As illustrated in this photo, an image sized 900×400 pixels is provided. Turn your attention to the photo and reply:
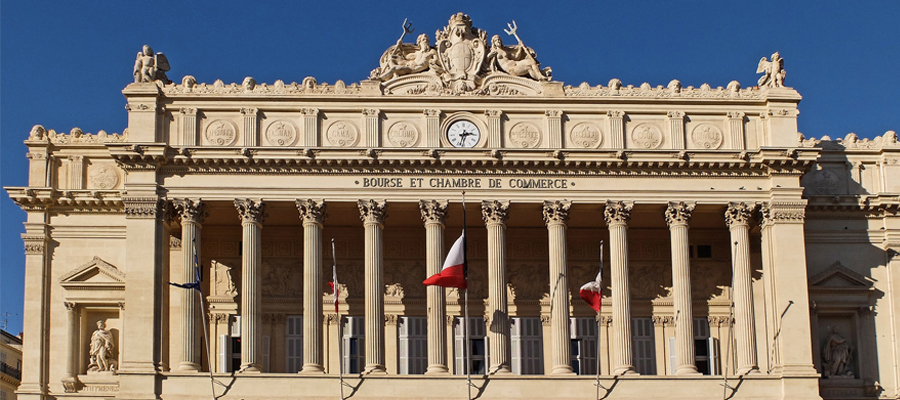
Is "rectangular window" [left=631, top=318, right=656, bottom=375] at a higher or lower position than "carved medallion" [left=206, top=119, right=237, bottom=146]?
lower

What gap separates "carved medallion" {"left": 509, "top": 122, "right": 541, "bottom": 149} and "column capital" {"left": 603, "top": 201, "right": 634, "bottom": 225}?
4.16 meters

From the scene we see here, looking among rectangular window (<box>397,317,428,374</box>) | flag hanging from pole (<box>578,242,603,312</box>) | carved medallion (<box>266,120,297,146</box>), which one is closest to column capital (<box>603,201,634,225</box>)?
flag hanging from pole (<box>578,242,603,312</box>)

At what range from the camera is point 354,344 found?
219 feet

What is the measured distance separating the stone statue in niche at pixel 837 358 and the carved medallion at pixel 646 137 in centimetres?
1183

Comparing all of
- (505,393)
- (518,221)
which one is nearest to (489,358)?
(505,393)

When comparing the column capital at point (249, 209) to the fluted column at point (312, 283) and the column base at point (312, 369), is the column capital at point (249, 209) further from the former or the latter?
the column base at point (312, 369)

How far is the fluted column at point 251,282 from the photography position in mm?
61938

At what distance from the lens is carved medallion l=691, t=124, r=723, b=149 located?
6569 cm

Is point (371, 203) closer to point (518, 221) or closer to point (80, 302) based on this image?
point (518, 221)

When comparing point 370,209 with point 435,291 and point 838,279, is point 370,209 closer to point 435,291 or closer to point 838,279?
point 435,291

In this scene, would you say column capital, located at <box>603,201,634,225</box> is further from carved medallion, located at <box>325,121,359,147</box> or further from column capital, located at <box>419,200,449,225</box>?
carved medallion, located at <box>325,121,359,147</box>

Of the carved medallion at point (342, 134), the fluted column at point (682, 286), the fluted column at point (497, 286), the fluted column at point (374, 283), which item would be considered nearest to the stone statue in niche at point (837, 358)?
the fluted column at point (682, 286)

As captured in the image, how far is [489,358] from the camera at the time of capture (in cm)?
6375

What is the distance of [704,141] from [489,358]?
43.4 ft
